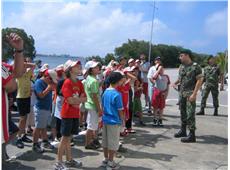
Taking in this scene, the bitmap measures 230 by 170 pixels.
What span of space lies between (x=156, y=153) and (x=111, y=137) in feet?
4.48

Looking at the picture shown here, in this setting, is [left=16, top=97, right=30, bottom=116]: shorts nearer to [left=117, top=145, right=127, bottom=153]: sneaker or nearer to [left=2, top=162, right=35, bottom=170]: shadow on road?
[left=2, top=162, right=35, bottom=170]: shadow on road

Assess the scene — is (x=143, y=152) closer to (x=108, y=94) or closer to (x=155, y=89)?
(x=108, y=94)

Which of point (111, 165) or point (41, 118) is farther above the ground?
point (41, 118)

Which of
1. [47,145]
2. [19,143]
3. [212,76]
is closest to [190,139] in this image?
[47,145]

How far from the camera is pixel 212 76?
11.5 meters

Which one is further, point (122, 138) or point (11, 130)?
point (122, 138)

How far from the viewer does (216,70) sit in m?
11.6

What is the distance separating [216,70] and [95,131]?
6.34 meters

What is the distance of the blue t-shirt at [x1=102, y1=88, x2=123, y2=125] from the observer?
538cm

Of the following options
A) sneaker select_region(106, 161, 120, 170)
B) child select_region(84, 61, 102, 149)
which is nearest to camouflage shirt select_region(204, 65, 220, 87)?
child select_region(84, 61, 102, 149)

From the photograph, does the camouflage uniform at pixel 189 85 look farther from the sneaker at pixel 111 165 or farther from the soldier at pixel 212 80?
the soldier at pixel 212 80

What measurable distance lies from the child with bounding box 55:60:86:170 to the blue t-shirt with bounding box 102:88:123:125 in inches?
14.7

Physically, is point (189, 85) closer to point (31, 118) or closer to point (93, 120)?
point (93, 120)

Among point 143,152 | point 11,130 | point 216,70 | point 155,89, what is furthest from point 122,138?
point 216,70
